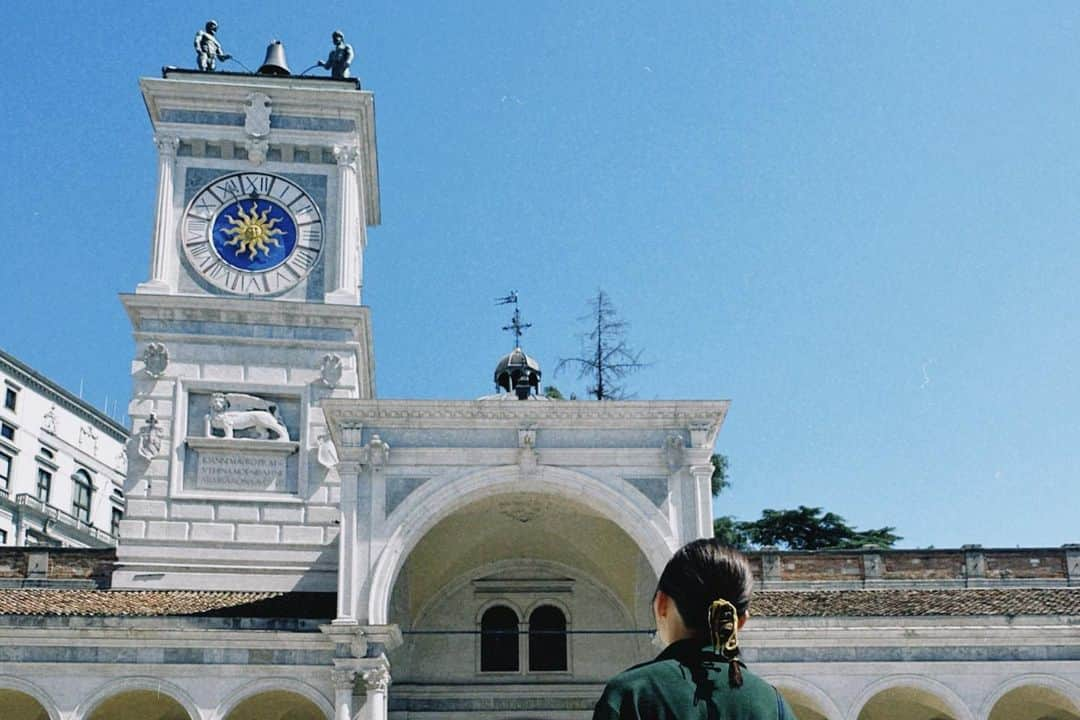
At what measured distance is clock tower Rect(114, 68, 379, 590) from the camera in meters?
29.0

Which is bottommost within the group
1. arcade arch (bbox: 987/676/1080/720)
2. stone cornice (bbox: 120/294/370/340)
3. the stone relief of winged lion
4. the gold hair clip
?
arcade arch (bbox: 987/676/1080/720)

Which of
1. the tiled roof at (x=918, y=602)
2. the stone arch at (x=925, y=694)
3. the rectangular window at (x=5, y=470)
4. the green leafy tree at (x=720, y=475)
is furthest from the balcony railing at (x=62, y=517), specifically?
the stone arch at (x=925, y=694)

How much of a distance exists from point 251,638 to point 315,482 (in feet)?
A: 16.6

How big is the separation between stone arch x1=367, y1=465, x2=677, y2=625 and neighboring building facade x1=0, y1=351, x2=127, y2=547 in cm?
3623

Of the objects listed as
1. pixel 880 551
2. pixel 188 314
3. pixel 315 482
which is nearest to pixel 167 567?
pixel 315 482

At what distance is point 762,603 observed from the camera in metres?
27.2

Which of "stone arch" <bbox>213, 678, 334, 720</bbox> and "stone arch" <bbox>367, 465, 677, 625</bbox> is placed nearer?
"stone arch" <bbox>213, 678, 334, 720</bbox>

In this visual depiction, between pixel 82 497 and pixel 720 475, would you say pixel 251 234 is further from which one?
pixel 82 497

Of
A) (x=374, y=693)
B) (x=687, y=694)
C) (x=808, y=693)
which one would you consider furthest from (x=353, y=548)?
(x=687, y=694)

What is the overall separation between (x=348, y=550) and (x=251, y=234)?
9.13 meters

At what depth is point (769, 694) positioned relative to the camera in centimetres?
402

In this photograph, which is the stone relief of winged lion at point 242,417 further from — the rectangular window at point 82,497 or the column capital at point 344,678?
the rectangular window at point 82,497

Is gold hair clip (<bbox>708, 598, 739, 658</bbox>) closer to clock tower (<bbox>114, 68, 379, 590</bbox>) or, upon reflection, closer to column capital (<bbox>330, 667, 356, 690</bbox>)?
column capital (<bbox>330, 667, 356, 690</bbox>)

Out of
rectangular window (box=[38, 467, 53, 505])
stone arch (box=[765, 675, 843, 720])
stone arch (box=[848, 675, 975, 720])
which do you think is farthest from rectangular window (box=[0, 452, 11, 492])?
stone arch (box=[848, 675, 975, 720])
